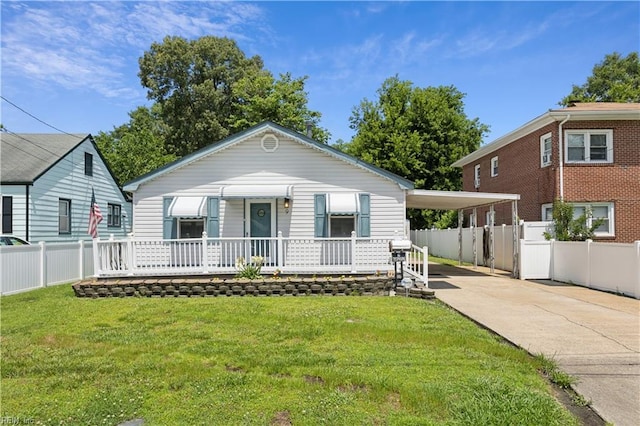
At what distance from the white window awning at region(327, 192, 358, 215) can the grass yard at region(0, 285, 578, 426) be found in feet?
14.7

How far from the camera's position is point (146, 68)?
35.0m

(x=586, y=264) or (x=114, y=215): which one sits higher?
(x=114, y=215)

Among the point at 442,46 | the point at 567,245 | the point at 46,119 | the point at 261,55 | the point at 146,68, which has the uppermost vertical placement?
the point at 261,55

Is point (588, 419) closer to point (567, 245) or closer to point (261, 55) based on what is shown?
point (567, 245)

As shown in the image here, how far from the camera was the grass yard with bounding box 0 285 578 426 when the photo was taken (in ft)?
11.8

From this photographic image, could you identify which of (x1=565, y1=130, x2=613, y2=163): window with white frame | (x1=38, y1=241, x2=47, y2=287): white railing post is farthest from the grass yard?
(x1=565, y1=130, x2=613, y2=163): window with white frame

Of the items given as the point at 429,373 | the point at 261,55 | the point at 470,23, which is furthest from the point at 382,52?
the point at 261,55

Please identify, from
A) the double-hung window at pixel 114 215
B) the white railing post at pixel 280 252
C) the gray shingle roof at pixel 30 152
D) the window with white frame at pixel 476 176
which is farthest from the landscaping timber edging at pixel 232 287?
the window with white frame at pixel 476 176

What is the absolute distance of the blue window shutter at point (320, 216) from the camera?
12.1m

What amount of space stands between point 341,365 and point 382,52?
15730 mm

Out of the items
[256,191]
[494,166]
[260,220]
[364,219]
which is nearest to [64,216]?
[260,220]

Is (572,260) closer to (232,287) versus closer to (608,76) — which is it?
(232,287)

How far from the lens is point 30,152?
17.6 m

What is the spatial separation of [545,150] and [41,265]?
1699 cm
